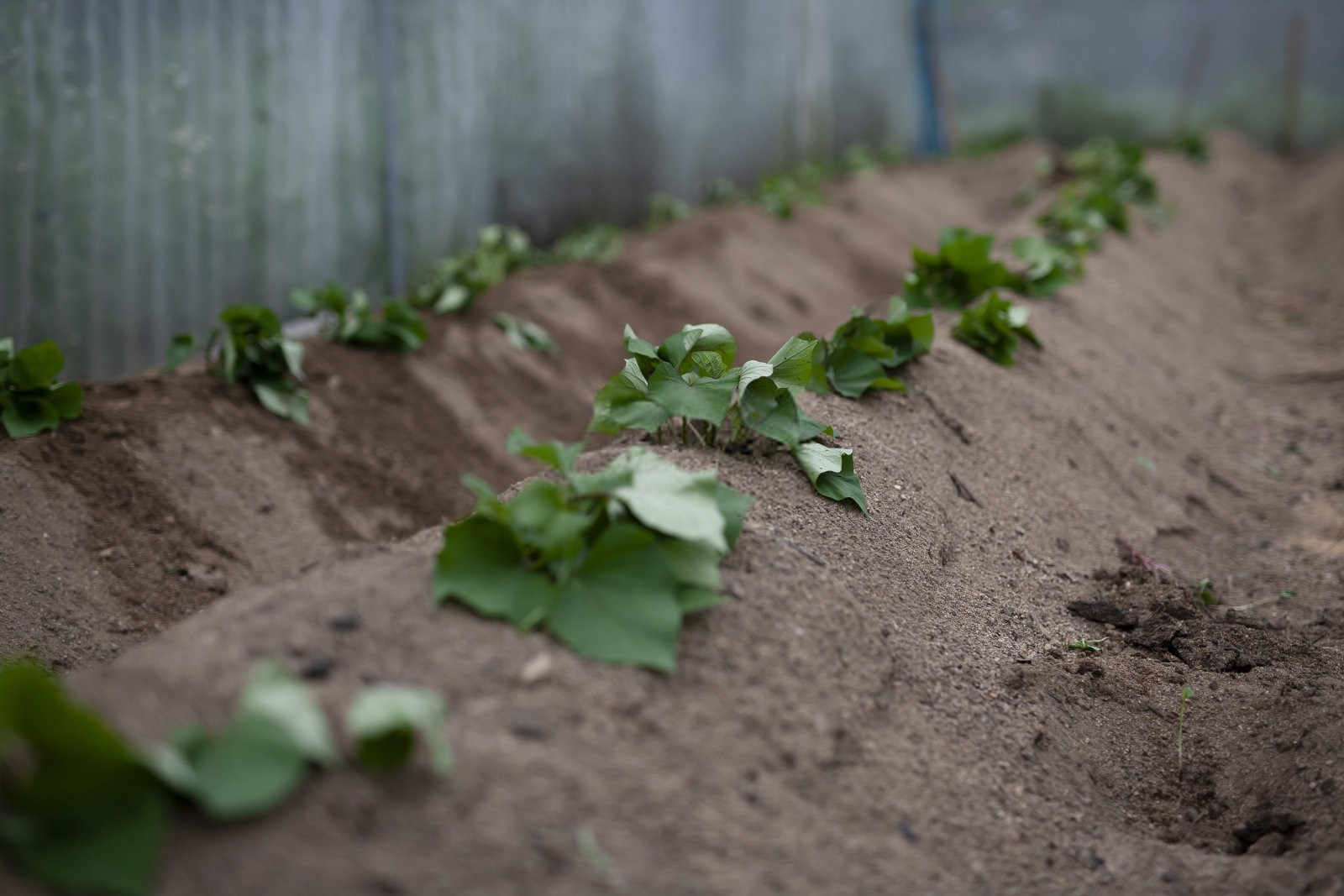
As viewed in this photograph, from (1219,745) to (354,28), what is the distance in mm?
5073

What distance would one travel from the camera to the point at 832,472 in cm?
262

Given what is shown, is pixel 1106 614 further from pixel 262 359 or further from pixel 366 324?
pixel 366 324

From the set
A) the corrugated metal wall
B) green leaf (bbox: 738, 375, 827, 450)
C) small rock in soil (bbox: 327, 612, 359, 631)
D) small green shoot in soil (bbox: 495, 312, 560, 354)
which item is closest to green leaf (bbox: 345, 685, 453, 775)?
small rock in soil (bbox: 327, 612, 359, 631)

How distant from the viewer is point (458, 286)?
5.61 meters

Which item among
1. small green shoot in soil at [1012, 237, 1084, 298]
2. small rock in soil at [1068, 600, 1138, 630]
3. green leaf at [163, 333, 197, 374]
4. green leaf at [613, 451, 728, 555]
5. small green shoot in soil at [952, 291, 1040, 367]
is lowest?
green leaf at [163, 333, 197, 374]

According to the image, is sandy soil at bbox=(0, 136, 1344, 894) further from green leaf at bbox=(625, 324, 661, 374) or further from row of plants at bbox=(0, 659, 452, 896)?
green leaf at bbox=(625, 324, 661, 374)

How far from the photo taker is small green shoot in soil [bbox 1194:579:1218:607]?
3102 millimetres

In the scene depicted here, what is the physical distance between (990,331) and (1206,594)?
4.22ft

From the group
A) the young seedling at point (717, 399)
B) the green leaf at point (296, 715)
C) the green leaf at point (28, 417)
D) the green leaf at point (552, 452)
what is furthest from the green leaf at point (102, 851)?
the green leaf at point (28, 417)

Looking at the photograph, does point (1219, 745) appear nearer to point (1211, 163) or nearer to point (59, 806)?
point (59, 806)

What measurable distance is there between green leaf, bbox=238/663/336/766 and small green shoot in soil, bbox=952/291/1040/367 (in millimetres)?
3012

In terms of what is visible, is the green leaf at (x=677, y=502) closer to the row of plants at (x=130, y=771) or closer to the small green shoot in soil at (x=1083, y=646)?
the row of plants at (x=130, y=771)

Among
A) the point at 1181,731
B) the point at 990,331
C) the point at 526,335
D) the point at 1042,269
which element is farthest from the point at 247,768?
the point at 1042,269

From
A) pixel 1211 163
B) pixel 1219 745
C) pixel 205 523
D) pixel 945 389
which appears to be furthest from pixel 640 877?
pixel 1211 163
